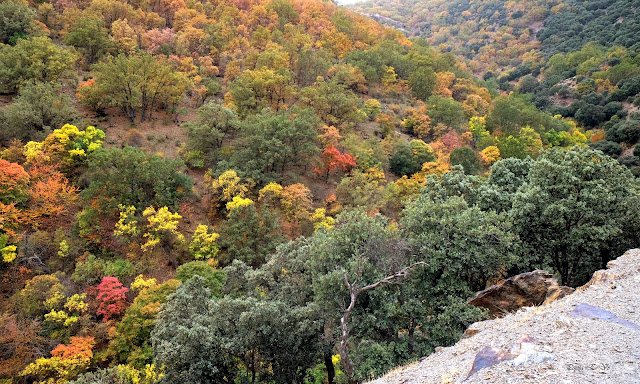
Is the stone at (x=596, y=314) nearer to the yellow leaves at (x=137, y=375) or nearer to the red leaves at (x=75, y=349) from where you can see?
the yellow leaves at (x=137, y=375)

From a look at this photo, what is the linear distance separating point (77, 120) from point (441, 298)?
31.9 metres

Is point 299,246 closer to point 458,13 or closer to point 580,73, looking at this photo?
point 580,73

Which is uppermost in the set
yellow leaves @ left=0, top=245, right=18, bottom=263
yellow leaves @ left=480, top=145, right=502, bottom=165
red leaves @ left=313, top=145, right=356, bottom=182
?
yellow leaves @ left=480, top=145, right=502, bottom=165

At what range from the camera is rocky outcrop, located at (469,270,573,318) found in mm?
13078

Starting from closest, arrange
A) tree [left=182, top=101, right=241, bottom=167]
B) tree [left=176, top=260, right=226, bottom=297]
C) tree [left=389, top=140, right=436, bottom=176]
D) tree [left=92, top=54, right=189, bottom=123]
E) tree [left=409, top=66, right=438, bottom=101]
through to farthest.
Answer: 1. tree [left=176, top=260, right=226, bottom=297]
2. tree [left=182, top=101, right=241, bottom=167]
3. tree [left=92, top=54, right=189, bottom=123]
4. tree [left=389, top=140, right=436, bottom=176]
5. tree [left=409, top=66, right=438, bottom=101]

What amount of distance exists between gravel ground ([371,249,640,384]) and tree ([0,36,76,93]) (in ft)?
124

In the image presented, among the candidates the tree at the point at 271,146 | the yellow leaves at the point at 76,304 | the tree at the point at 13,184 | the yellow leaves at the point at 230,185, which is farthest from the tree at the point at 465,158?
the tree at the point at 13,184

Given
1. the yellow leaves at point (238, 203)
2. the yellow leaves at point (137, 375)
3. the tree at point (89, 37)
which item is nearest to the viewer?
the yellow leaves at point (137, 375)

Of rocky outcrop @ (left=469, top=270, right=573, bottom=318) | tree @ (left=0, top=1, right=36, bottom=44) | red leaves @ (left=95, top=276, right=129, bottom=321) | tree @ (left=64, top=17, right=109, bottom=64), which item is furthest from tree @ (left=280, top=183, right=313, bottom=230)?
tree @ (left=0, top=1, right=36, bottom=44)

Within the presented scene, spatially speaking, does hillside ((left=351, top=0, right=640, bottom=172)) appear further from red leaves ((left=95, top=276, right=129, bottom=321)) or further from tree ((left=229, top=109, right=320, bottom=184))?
red leaves ((left=95, top=276, right=129, bottom=321))

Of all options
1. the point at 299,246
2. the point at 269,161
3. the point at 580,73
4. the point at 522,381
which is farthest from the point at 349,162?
the point at 580,73

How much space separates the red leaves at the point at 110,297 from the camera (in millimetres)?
18562

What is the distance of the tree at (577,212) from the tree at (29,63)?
38.8 metres

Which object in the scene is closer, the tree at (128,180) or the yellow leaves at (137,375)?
the yellow leaves at (137,375)
